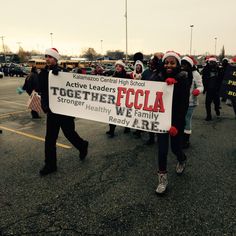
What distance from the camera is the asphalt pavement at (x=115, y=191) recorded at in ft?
10.4

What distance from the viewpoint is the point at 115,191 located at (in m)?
4.02

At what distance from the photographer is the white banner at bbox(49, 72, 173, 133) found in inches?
159

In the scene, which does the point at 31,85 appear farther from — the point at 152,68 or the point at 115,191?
the point at 115,191

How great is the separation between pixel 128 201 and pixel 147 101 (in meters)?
1.48

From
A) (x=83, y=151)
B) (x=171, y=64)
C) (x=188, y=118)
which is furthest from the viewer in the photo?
(x=188, y=118)

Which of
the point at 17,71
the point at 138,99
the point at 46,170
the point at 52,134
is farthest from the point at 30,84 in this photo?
the point at 17,71

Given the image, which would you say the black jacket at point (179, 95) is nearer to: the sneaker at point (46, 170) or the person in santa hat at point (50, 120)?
the person in santa hat at point (50, 120)

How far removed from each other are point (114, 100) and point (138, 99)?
0.48 m

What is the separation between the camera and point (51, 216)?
3.37 metres

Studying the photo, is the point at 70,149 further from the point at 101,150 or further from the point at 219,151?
the point at 219,151

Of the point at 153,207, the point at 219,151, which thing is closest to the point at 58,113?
the point at 153,207

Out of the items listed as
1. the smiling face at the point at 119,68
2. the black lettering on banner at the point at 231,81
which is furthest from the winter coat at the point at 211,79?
the smiling face at the point at 119,68

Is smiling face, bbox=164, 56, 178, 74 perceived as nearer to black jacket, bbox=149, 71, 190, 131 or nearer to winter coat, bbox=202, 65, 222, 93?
black jacket, bbox=149, 71, 190, 131

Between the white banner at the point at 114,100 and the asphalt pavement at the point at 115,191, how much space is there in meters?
0.92
